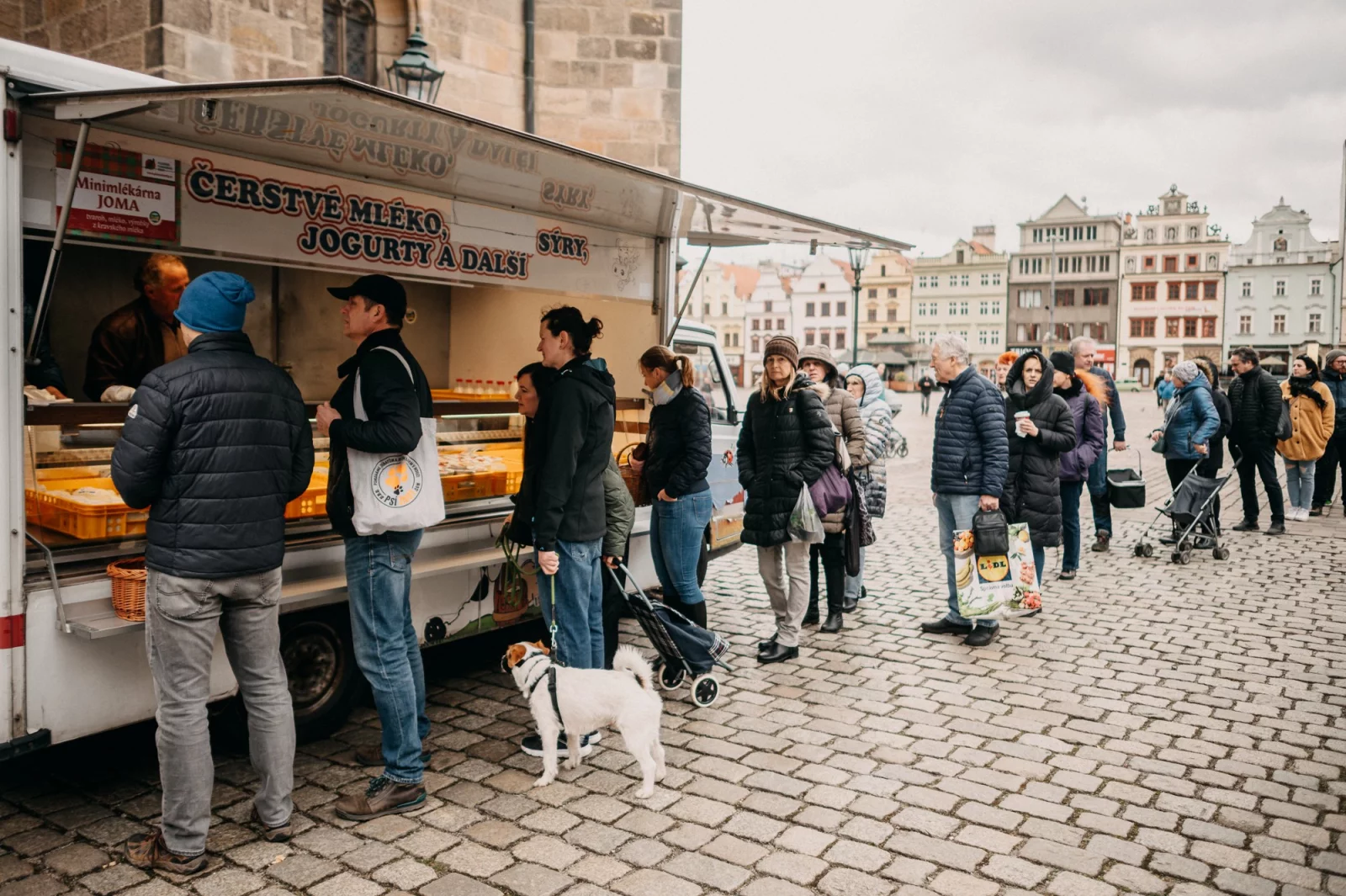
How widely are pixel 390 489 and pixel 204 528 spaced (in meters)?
0.74

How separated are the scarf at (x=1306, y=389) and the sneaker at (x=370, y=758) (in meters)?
11.0

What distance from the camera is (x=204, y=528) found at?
11.5ft

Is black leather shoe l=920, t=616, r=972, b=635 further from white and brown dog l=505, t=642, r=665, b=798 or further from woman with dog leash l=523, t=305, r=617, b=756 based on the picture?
white and brown dog l=505, t=642, r=665, b=798

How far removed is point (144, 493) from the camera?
11.4 feet

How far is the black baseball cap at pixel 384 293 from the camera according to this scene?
414 cm

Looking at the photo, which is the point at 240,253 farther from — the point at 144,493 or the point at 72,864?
the point at 72,864

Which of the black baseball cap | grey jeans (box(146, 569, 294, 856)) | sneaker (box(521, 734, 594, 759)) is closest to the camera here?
grey jeans (box(146, 569, 294, 856))

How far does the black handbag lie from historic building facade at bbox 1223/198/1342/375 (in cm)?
8628

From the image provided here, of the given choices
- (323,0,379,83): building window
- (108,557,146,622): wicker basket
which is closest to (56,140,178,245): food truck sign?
(108,557,146,622): wicker basket

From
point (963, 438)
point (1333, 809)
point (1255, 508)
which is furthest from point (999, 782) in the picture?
point (1255, 508)

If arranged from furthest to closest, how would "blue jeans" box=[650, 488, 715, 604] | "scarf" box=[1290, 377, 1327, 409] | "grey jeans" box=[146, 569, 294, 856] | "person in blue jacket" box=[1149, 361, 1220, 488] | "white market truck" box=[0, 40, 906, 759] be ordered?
"scarf" box=[1290, 377, 1327, 409], "person in blue jacket" box=[1149, 361, 1220, 488], "blue jeans" box=[650, 488, 715, 604], "white market truck" box=[0, 40, 906, 759], "grey jeans" box=[146, 569, 294, 856]

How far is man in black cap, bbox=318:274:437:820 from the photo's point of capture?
403cm

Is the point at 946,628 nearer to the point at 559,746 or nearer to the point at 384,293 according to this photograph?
the point at 559,746

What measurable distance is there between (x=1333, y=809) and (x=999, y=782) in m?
1.28
